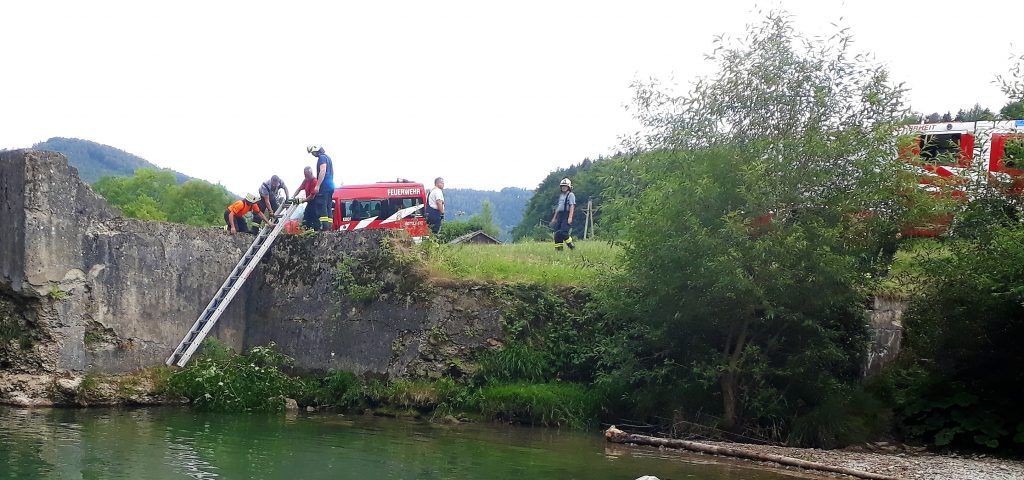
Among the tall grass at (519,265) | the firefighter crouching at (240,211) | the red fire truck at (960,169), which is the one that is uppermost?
the red fire truck at (960,169)

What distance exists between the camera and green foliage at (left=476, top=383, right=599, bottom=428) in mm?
19516

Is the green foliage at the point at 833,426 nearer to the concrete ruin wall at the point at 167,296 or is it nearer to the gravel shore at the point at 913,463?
the gravel shore at the point at 913,463

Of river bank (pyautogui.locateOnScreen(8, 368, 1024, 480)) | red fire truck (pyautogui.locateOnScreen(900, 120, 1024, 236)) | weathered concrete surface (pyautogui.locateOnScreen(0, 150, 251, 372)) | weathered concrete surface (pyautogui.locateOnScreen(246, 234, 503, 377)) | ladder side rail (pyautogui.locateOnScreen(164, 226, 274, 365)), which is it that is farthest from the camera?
ladder side rail (pyautogui.locateOnScreen(164, 226, 274, 365))

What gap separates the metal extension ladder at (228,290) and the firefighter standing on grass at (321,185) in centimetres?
60

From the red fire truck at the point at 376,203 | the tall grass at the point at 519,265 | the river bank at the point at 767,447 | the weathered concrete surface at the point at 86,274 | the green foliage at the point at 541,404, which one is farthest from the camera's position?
the red fire truck at the point at 376,203

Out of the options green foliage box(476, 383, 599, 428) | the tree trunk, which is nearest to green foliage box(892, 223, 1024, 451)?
the tree trunk

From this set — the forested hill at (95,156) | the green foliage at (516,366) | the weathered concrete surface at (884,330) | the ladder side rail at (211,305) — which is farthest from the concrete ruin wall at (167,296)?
the forested hill at (95,156)

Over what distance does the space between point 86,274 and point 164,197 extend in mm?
57636

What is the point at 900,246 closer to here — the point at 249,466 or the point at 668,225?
the point at 668,225

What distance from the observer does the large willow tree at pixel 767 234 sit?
55.8 feet

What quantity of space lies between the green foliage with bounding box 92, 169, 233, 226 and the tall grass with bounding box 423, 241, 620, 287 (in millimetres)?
42155

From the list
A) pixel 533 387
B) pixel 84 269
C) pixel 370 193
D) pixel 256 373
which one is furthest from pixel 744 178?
pixel 370 193

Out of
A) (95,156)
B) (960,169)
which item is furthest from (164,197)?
(95,156)

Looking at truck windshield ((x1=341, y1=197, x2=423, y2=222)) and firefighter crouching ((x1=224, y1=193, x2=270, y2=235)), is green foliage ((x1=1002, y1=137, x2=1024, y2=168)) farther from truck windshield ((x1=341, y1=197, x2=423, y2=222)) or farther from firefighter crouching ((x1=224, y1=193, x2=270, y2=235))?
truck windshield ((x1=341, y1=197, x2=423, y2=222))
